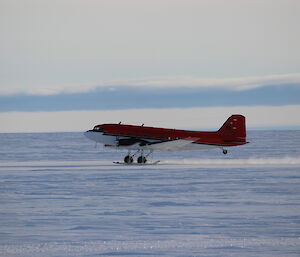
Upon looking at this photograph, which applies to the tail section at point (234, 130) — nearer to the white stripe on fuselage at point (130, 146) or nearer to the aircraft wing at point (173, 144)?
the white stripe on fuselage at point (130, 146)

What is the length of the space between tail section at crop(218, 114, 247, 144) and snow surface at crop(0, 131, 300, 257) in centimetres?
1244

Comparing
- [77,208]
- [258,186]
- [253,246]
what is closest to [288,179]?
[258,186]

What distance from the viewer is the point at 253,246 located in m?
18.8

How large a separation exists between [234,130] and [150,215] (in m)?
30.2

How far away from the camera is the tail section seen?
53.3 m

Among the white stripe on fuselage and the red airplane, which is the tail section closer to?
the red airplane

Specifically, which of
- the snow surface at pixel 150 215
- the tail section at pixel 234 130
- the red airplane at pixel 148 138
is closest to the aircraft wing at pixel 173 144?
the red airplane at pixel 148 138

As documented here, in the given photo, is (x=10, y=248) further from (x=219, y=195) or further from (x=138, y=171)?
(x=138, y=171)

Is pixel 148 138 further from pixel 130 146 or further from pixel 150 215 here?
pixel 150 215

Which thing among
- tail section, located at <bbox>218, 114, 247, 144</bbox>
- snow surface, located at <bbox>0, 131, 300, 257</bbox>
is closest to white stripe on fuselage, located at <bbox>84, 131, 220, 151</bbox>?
tail section, located at <bbox>218, 114, 247, 144</bbox>

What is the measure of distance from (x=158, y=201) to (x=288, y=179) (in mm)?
11216

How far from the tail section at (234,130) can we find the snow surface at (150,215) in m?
12.4

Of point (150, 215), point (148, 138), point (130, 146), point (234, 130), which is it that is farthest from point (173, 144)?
point (150, 215)

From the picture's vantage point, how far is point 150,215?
79.2 ft
